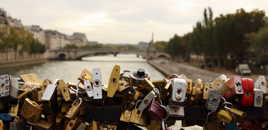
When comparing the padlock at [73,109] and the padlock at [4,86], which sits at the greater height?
the padlock at [4,86]

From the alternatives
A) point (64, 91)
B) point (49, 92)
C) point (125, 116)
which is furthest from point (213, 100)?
point (49, 92)

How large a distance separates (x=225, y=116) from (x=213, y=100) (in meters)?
0.24

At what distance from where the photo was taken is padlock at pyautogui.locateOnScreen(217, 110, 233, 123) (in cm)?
341

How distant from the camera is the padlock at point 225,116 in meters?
3.41

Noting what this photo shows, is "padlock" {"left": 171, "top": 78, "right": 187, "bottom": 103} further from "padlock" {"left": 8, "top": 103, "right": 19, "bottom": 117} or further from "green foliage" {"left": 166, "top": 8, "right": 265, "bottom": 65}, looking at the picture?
"green foliage" {"left": 166, "top": 8, "right": 265, "bottom": 65}

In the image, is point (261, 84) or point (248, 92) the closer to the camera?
point (248, 92)

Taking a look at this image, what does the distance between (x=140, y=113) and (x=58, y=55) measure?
357ft

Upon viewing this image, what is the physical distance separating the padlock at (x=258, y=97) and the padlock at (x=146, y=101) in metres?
1.22

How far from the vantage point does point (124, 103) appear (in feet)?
11.5

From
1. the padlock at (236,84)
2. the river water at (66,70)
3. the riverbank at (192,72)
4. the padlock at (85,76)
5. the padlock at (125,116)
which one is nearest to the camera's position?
the padlock at (125,116)

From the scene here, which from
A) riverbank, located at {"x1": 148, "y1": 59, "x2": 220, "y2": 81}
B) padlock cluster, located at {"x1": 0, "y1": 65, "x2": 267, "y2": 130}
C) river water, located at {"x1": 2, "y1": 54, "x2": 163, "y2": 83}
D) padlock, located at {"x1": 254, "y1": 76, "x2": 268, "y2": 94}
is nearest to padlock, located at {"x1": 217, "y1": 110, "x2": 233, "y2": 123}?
padlock cluster, located at {"x1": 0, "y1": 65, "x2": 267, "y2": 130}

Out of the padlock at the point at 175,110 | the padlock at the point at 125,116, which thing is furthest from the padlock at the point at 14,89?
the padlock at the point at 175,110

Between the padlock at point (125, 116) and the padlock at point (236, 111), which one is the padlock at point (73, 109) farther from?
the padlock at point (236, 111)

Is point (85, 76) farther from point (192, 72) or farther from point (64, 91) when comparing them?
point (192, 72)
